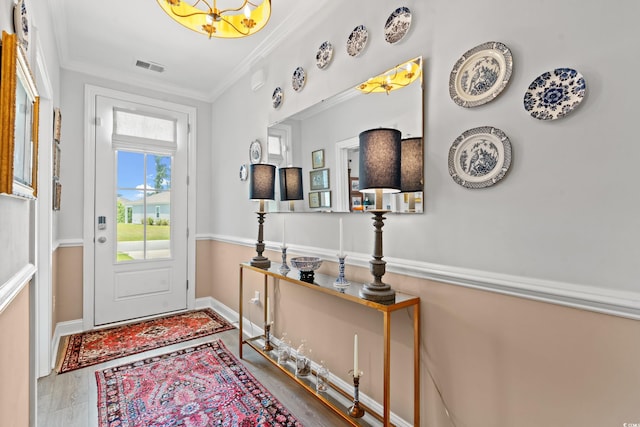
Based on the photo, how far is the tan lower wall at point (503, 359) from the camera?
1016 millimetres

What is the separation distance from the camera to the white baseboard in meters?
1.69

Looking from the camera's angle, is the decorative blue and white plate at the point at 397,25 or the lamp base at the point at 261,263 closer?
the decorative blue and white plate at the point at 397,25

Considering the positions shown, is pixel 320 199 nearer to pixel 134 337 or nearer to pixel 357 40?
pixel 357 40

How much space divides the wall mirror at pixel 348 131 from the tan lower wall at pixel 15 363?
157cm

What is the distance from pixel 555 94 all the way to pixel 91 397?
2.92 meters

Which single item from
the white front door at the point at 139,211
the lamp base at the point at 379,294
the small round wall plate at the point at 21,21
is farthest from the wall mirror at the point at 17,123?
the white front door at the point at 139,211

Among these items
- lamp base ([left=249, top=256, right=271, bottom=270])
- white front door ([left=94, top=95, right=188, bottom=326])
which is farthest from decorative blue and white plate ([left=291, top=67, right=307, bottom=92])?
white front door ([left=94, top=95, right=188, bottom=326])

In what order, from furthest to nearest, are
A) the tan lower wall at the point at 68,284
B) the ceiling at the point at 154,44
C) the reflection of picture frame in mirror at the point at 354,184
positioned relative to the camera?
1. the tan lower wall at the point at 68,284
2. the ceiling at the point at 154,44
3. the reflection of picture frame in mirror at the point at 354,184

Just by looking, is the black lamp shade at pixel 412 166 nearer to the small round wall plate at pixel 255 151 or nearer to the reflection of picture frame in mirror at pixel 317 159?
the reflection of picture frame in mirror at pixel 317 159

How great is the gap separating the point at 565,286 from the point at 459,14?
1212mm

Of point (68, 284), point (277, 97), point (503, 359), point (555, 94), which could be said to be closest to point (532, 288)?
point (503, 359)

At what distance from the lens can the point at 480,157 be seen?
1320 millimetres

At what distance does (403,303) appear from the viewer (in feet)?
4.75

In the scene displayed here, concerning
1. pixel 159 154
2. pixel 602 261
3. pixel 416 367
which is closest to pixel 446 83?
pixel 602 261
